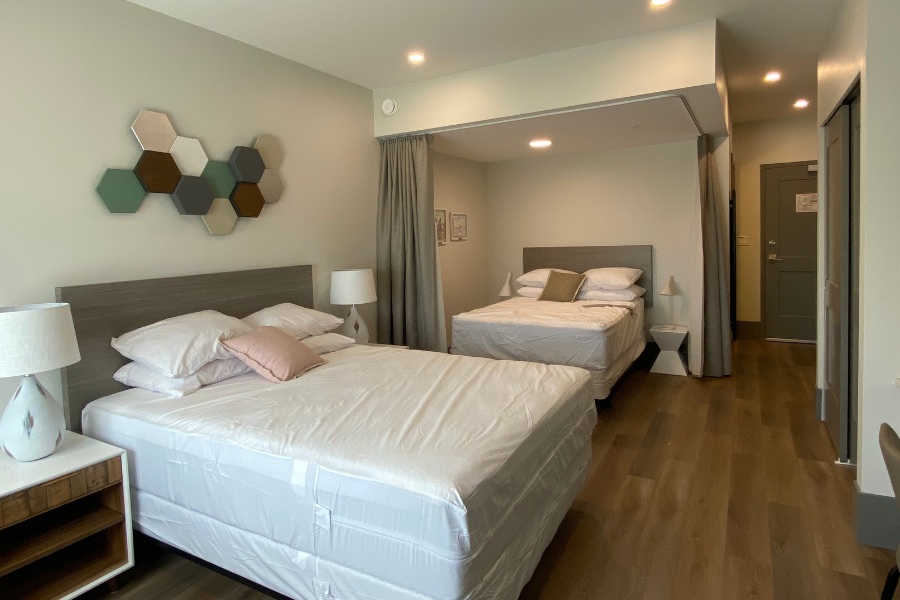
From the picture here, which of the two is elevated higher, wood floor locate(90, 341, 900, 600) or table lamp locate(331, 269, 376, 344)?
table lamp locate(331, 269, 376, 344)

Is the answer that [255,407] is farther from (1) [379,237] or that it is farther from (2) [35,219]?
(1) [379,237]

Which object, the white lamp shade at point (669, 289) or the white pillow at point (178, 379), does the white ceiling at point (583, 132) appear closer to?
the white lamp shade at point (669, 289)

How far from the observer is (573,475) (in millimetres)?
2332

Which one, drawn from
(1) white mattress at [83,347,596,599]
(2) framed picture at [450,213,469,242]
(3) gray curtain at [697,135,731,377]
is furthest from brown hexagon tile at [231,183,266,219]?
(3) gray curtain at [697,135,731,377]

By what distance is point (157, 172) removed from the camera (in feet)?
9.19

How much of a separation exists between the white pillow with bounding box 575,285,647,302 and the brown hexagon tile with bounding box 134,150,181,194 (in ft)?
12.0

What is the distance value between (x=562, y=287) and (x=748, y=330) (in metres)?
2.76

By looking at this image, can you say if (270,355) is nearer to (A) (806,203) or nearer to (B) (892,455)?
(B) (892,455)

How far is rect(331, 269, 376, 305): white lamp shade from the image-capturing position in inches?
149

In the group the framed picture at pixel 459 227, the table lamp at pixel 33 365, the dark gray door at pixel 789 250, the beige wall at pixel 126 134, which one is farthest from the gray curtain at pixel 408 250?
the dark gray door at pixel 789 250

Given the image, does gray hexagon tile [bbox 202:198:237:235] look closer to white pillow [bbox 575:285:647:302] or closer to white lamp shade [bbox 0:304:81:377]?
white lamp shade [bbox 0:304:81:377]

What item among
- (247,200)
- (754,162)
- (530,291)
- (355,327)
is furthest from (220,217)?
(754,162)

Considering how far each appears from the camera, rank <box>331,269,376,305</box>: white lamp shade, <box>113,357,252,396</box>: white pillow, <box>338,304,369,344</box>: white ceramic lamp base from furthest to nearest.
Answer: <box>338,304,369,344</box>: white ceramic lamp base → <box>331,269,376,305</box>: white lamp shade → <box>113,357,252,396</box>: white pillow

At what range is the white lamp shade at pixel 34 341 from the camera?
1892 mm
